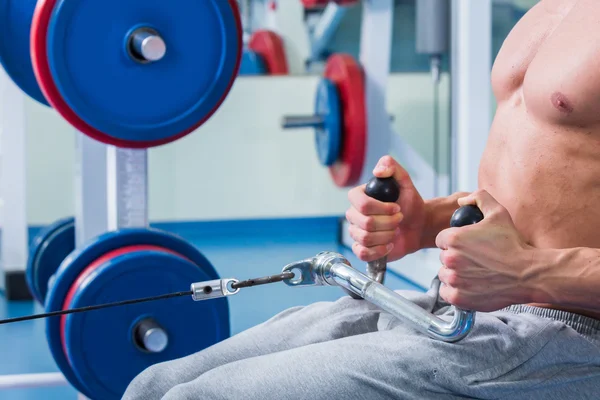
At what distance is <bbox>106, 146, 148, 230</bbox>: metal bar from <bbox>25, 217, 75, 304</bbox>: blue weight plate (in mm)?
979

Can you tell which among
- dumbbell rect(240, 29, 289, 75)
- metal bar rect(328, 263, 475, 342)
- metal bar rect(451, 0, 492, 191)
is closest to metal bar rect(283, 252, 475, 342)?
metal bar rect(328, 263, 475, 342)

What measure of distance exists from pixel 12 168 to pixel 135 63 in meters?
1.41

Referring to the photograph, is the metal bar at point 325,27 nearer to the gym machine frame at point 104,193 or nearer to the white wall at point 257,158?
the white wall at point 257,158

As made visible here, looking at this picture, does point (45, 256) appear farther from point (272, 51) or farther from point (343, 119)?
point (272, 51)

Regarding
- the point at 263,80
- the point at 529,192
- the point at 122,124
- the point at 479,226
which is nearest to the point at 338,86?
the point at 263,80

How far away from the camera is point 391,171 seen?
1.11 m

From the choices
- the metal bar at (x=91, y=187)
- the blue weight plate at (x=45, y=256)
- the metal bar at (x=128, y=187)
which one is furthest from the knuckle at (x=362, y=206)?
the blue weight plate at (x=45, y=256)

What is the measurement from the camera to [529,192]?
1099mm

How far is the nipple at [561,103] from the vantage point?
1030 mm

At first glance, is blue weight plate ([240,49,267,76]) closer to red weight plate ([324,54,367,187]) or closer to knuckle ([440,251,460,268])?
red weight plate ([324,54,367,187])

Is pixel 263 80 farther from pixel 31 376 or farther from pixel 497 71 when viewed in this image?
pixel 497 71

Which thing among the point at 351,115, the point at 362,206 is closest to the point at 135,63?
the point at 362,206

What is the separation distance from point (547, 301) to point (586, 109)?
0.89 ft

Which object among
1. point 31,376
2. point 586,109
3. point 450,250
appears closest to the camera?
point 450,250
